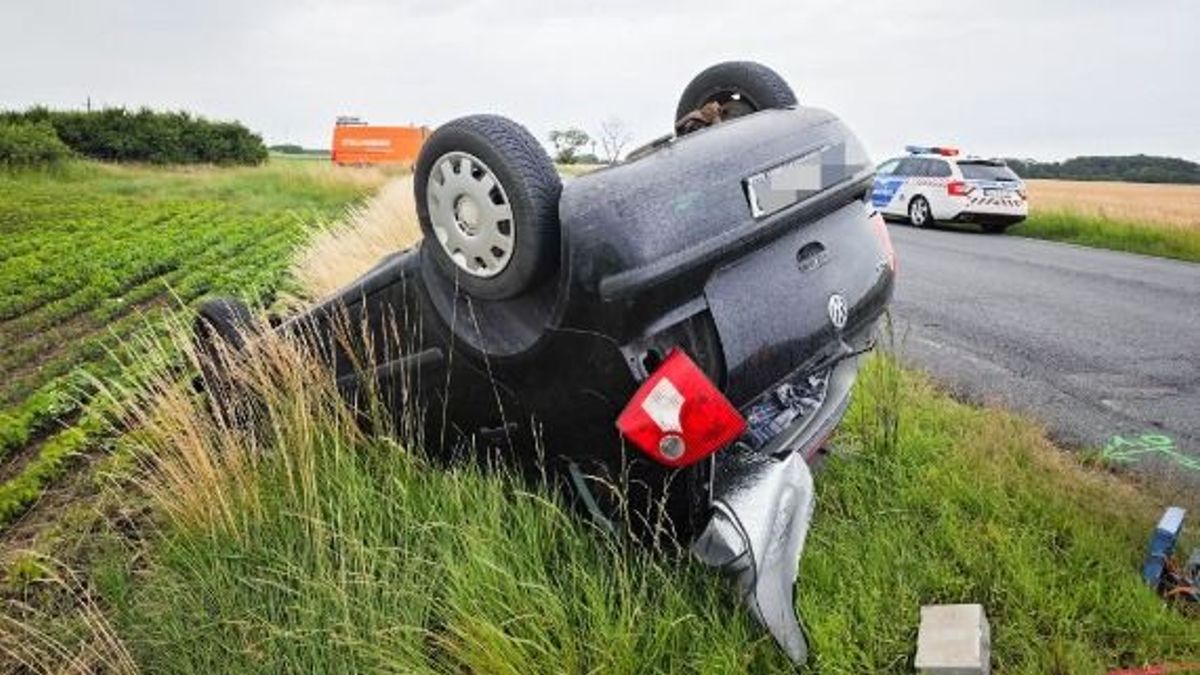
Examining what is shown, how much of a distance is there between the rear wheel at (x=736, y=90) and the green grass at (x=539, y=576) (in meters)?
1.40

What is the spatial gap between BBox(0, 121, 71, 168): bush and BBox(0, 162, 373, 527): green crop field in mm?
4436

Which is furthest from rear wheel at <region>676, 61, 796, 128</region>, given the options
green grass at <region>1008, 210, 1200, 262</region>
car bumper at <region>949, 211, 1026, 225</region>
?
car bumper at <region>949, 211, 1026, 225</region>

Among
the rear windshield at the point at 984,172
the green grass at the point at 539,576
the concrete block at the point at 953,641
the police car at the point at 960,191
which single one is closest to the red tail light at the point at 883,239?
the green grass at the point at 539,576

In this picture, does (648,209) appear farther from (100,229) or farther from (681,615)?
(100,229)

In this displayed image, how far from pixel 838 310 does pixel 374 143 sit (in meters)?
36.2

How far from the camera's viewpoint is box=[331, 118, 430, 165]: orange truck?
36.7 metres

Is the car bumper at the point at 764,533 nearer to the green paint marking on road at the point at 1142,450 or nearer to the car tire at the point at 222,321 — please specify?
the car tire at the point at 222,321

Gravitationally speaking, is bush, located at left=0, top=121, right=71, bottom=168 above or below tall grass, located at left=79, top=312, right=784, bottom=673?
above

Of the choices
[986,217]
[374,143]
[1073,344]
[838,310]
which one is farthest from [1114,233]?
[374,143]

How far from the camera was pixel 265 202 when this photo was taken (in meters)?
24.8

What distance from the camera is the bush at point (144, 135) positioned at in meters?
37.0

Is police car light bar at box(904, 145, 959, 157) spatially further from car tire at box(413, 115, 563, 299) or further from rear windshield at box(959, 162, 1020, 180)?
car tire at box(413, 115, 563, 299)

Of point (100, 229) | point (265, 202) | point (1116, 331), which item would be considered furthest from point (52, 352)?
point (265, 202)

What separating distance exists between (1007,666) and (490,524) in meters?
1.47
